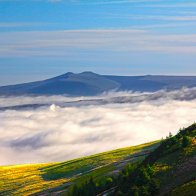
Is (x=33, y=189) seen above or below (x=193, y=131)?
below

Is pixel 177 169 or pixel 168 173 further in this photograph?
pixel 177 169

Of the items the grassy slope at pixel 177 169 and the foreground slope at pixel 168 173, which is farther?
the foreground slope at pixel 168 173

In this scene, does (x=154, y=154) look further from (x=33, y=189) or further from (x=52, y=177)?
(x=52, y=177)

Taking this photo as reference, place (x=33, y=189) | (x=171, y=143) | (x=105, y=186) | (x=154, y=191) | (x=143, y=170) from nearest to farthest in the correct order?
(x=154, y=191) → (x=143, y=170) → (x=171, y=143) → (x=105, y=186) → (x=33, y=189)

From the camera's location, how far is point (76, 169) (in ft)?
635

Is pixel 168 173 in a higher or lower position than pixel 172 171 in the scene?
lower

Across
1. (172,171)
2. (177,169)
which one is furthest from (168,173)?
(177,169)

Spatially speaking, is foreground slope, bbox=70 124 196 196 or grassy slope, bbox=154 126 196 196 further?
foreground slope, bbox=70 124 196 196

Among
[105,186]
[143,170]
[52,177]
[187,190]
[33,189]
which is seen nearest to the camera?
[187,190]

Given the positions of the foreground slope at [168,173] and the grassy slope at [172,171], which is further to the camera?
the foreground slope at [168,173]

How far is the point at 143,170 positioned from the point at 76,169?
132263mm

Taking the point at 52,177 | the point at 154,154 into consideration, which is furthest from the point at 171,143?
the point at 52,177

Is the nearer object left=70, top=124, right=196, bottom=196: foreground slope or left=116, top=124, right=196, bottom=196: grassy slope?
left=116, top=124, right=196, bottom=196: grassy slope

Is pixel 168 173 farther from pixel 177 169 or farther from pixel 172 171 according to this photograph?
pixel 177 169
